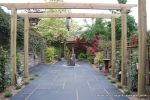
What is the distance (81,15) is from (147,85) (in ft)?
18.4

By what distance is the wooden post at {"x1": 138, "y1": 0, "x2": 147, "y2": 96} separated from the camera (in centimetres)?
920

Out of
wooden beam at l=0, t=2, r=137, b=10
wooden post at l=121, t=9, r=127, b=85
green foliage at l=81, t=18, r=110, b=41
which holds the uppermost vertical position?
green foliage at l=81, t=18, r=110, b=41

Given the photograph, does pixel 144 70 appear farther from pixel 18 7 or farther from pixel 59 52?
pixel 59 52

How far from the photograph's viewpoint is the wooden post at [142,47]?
9.20 metres

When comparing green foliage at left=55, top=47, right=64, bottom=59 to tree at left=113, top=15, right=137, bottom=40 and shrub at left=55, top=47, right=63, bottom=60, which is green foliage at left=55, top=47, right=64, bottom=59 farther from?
tree at left=113, top=15, right=137, bottom=40

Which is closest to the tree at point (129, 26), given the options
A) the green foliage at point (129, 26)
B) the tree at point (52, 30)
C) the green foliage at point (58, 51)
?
the green foliage at point (129, 26)

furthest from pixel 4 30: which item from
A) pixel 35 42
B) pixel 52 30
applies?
pixel 52 30

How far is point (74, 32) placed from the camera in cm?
4284

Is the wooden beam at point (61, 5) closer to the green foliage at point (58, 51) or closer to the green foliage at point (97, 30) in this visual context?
the green foliage at point (97, 30)

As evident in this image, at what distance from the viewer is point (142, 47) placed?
924 centimetres

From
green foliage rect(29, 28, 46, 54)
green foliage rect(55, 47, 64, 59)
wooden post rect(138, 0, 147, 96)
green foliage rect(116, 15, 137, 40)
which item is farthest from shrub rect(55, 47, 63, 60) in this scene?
wooden post rect(138, 0, 147, 96)

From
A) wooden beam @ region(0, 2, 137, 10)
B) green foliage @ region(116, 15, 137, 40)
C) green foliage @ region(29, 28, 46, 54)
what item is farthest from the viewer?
green foliage @ region(116, 15, 137, 40)

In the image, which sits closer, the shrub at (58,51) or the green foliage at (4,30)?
the green foliage at (4,30)

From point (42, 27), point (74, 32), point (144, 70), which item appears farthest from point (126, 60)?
point (74, 32)
